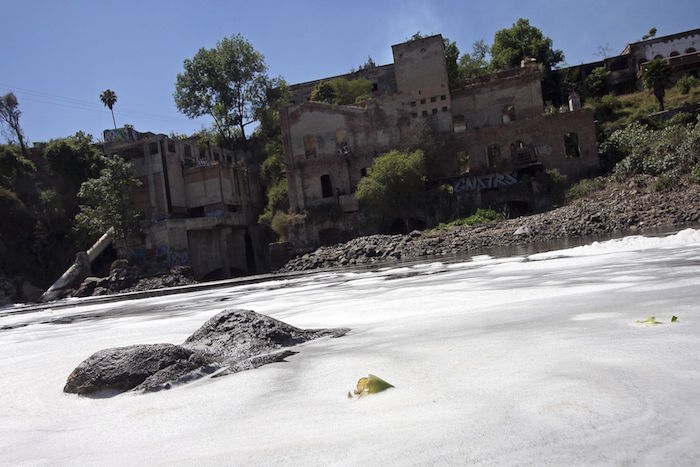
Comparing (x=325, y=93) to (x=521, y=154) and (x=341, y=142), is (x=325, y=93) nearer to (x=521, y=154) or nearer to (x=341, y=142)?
(x=341, y=142)

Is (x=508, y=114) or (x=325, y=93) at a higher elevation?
(x=325, y=93)

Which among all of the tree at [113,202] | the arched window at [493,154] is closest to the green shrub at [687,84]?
the arched window at [493,154]

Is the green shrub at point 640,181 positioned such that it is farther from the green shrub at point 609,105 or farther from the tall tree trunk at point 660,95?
the green shrub at point 609,105

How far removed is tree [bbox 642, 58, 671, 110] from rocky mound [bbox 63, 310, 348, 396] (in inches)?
1556

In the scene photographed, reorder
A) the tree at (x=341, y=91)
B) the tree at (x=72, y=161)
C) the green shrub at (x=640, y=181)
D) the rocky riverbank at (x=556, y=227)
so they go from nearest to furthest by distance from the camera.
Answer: the rocky riverbank at (x=556, y=227)
the green shrub at (x=640, y=181)
the tree at (x=72, y=161)
the tree at (x=341, y=91)

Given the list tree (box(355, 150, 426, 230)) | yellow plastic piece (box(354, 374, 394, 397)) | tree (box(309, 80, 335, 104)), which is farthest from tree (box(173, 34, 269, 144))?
yellow plastic piece (box(354, 374, 394, 397))

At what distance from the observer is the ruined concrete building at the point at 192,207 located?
3659 centimetres

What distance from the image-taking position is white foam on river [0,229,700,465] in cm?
215

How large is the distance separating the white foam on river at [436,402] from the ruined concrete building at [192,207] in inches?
1273

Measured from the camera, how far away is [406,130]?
37.5 m

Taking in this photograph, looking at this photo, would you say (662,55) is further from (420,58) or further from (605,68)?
(420,58)

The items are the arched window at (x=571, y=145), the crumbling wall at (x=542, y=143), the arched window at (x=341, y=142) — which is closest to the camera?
the crumbling wall at (x=542, y=143)

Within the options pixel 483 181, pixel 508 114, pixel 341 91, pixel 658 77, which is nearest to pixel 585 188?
pixel 483 181

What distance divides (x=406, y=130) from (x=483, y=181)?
22.2 ft
